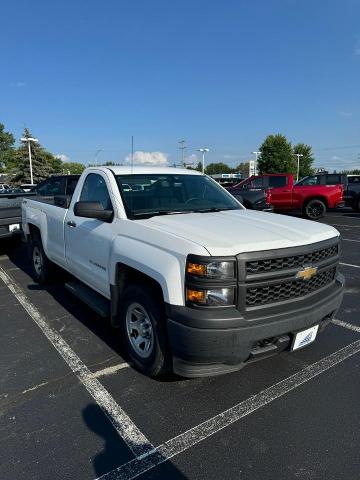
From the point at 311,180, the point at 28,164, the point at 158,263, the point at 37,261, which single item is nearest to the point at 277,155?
the point at 28,164

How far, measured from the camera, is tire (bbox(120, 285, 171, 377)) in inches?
118

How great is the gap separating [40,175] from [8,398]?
193ft

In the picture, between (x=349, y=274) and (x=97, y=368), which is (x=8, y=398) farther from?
(x=349, y=274)

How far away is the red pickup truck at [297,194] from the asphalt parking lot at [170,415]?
12237mm

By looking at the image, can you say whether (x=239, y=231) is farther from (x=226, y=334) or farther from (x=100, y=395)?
(x=100, y=395)

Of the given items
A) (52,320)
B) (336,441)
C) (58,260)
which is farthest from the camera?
(58,260)

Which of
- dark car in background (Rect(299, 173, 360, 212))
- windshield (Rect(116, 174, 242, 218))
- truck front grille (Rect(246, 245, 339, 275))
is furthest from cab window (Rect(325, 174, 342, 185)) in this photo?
truck front grille (Rect(246, 245, 339, 275))

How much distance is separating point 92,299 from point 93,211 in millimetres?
1083

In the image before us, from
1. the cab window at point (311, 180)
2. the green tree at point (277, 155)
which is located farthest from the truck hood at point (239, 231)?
the green tree at point (277, 155)

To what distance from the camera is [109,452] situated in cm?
246

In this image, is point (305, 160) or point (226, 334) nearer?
point (226, 334)

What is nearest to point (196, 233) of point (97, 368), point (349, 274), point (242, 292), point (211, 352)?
point (242, 292)

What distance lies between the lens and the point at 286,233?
120 inches

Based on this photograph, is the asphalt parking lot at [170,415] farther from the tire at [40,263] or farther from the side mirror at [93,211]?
the tire at [40,263]
